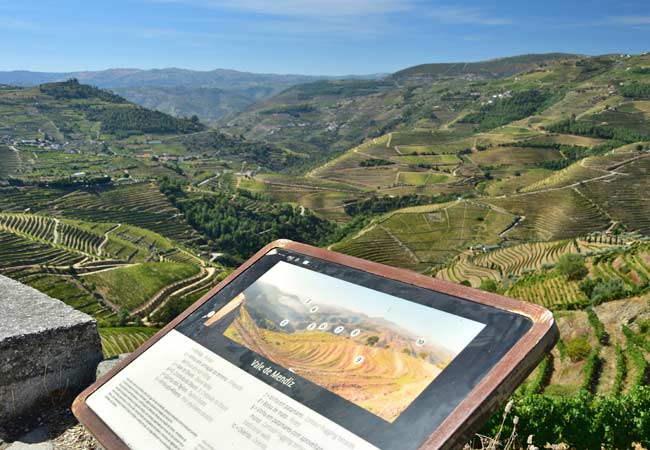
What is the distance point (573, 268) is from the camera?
105 feet

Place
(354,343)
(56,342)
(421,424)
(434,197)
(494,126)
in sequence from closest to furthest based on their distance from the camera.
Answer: (421,424) → (354,343) → (56,342) → (434,197) → (494,126)

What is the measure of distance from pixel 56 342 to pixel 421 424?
4854 mm

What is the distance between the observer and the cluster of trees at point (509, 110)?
182 meters

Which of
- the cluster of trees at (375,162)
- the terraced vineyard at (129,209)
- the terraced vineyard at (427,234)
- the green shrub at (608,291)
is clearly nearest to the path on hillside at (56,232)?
the terraced vineyard at (129,209)

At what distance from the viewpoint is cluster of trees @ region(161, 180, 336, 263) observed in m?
85.5

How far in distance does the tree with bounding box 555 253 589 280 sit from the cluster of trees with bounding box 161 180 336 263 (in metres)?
55.1

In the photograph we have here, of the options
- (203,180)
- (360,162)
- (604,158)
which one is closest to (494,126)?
(360,162)

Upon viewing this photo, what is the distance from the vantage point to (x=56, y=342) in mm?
5859

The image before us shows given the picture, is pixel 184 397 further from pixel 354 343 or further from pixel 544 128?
pixel 544 128

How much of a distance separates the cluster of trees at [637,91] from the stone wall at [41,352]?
184 meters

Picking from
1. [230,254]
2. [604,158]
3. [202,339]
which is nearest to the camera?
[202,339]

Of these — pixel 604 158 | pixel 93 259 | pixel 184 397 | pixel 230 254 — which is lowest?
pixel 230 254

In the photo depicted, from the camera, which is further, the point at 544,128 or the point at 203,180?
the point at 544,128

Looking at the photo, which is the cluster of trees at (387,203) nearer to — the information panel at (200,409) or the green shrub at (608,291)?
the green shrub at (608,291)
